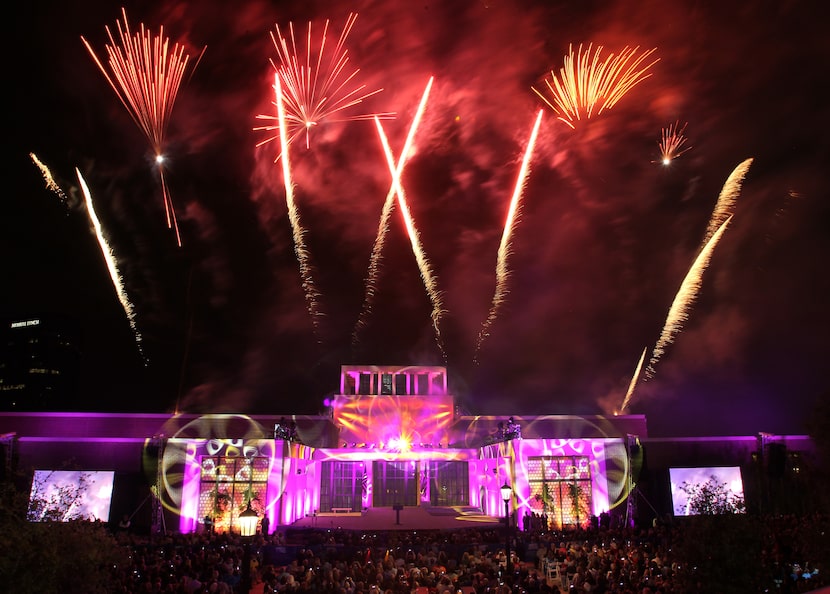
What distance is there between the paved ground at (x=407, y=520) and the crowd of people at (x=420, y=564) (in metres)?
2.33

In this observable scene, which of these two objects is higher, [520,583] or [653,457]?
[653,457]

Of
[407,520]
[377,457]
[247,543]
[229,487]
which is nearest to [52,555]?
[247,543]

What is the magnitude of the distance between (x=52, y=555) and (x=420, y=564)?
367 inches

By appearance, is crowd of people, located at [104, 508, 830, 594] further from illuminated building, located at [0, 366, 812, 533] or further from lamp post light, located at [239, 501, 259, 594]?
illuminated building, located at [0, 366, 812, 533]

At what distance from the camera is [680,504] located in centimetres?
2820

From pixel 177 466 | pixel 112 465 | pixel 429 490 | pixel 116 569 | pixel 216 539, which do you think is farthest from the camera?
pixel 429 490

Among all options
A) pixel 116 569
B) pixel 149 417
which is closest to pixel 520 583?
pixel 116 569

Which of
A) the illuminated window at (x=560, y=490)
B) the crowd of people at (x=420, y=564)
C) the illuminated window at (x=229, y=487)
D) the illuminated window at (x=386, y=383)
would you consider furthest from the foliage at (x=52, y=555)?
the illuminated window at (x=386, y=383)

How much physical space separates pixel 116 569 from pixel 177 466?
43.3ft

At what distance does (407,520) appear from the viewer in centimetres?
2756

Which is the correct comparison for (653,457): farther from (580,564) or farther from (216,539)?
(216,539)

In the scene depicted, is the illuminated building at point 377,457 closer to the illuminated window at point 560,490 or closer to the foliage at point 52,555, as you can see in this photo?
the illuminated window at point 560,490

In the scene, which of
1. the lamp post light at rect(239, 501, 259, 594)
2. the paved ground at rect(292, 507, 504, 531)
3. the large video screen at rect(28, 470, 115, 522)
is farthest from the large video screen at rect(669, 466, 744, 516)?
the large video screen at rect(28, 470, 115, 522)

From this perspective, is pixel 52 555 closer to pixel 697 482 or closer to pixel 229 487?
pixel 229 487
